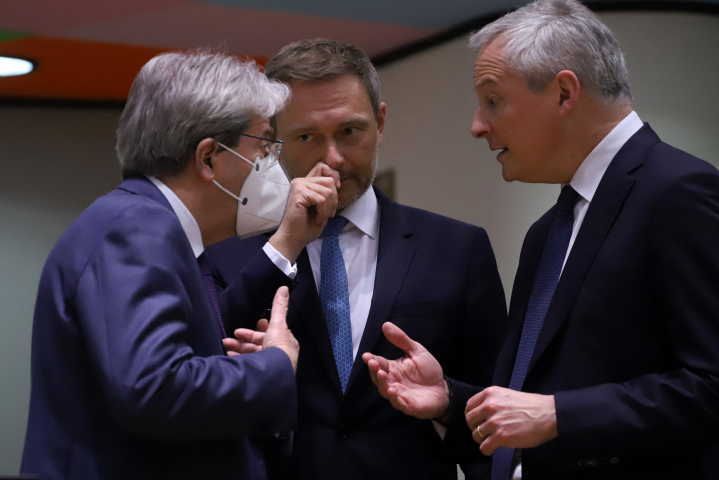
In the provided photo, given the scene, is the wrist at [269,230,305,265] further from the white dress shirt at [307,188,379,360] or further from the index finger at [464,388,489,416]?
the index finger at [464,388,489,416]

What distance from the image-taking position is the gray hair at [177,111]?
5.52 feet

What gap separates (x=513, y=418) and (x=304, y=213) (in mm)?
834

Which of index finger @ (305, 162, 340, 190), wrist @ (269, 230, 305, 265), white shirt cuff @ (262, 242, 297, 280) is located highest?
index finger @ (305, 162, 340, 190)

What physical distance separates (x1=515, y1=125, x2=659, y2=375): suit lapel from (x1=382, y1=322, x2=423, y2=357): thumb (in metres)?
0.33

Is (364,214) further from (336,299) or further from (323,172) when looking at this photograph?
(336,299)

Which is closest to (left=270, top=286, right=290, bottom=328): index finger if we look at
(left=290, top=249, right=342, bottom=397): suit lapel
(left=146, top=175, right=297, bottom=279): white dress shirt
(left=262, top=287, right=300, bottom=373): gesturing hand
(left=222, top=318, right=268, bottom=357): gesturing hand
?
(left=262, top=287, right=300, bottom=373): gesturing hand

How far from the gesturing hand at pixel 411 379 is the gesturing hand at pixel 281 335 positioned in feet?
1.00

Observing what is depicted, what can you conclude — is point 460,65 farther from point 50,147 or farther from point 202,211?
point 202,211

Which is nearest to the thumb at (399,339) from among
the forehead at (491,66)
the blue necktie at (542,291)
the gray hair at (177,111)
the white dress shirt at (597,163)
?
the blue necktie at (542,291)

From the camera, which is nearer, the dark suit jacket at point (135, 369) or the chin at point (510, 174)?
the dark suit jacket at point (135, 369)

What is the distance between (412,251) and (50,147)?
4073 millimetres

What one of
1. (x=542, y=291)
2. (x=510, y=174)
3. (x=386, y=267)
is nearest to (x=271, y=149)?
(x=386, y=267)

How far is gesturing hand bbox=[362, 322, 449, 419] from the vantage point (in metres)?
1.93

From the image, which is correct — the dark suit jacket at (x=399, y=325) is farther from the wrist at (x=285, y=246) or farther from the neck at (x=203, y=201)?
the neck at (x=203, y=201)
